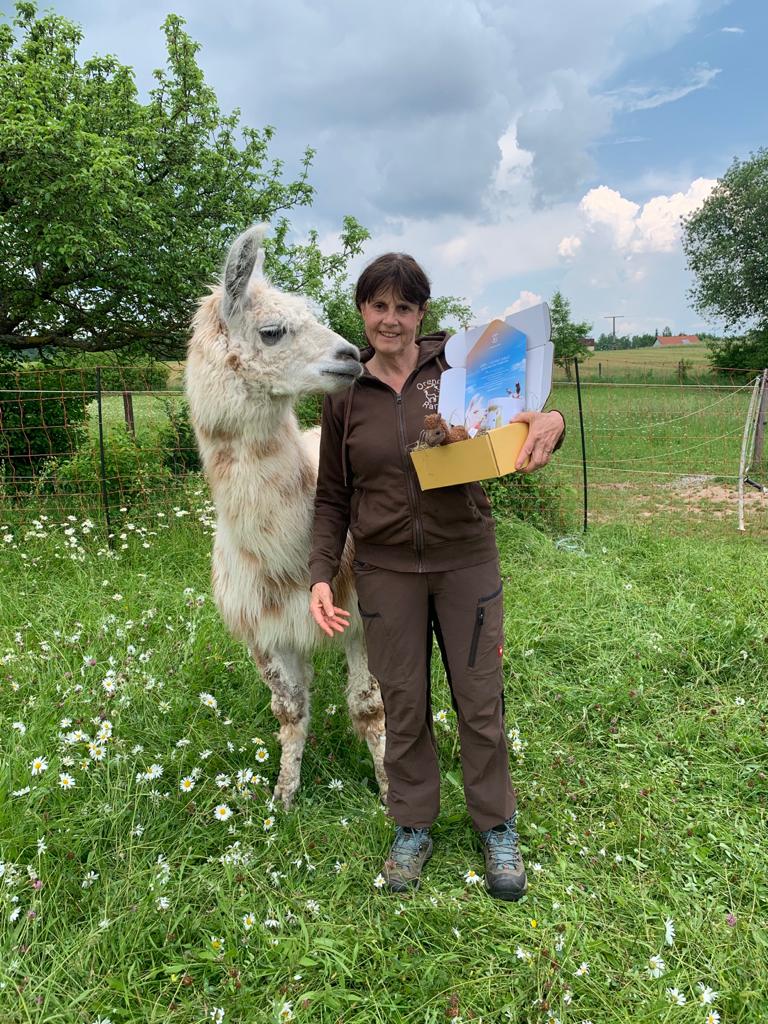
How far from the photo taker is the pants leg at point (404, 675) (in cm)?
199

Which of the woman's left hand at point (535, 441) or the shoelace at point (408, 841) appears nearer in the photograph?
the woman's left hand at point (535, 441)

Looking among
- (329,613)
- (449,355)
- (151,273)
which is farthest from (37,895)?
(151,273)

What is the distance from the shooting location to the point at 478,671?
2.00 meters

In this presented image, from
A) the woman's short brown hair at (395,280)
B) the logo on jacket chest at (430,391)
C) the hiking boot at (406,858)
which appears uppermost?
the woman's short brown hair at (395,280)

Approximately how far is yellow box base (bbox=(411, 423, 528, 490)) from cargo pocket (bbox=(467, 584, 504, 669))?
494 millimetres

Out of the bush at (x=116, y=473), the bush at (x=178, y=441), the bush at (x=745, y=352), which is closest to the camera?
the bush at (x=116, y=473)

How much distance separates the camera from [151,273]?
7.25m

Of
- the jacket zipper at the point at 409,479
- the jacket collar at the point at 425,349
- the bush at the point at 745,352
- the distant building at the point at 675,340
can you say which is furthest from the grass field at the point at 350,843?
the distant building at the point at 675,340

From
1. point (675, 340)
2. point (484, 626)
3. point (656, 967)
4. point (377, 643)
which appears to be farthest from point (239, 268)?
point (675, 340)

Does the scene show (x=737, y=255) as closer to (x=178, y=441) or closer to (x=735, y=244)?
(x=735, y=244)

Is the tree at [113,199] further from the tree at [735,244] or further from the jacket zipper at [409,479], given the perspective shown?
the tree at [735,244]

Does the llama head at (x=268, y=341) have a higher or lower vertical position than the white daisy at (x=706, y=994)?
higher

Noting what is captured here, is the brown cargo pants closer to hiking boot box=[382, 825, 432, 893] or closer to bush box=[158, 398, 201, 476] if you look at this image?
hiking boot box=[382, 825, 432, 893]

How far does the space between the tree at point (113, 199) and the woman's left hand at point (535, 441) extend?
5.62 metres
